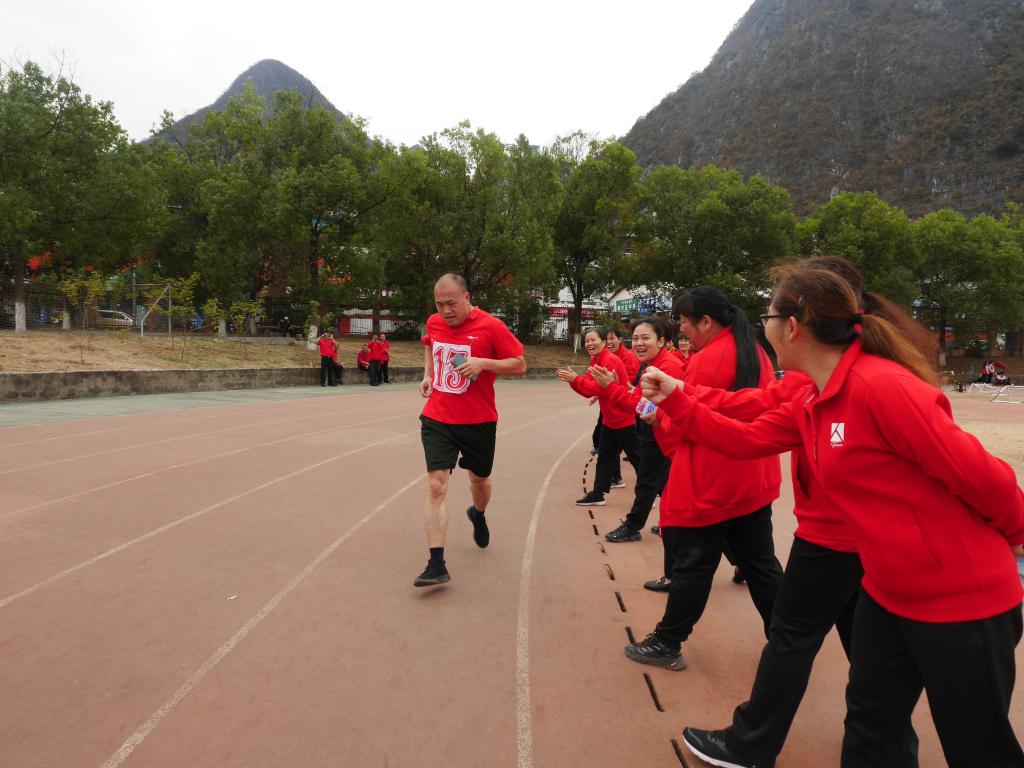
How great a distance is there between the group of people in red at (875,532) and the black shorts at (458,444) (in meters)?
1.98

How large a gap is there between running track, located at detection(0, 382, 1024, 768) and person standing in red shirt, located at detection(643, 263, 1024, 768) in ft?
2.95

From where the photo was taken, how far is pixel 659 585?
421 centimetres

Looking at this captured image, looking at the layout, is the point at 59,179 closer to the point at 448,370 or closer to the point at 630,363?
the point at 630,363

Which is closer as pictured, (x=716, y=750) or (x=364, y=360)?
(x=716, y=750)

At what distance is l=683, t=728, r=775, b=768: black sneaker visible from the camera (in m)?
2.25

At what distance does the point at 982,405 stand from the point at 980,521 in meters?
25.3

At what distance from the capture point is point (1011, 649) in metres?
1.56

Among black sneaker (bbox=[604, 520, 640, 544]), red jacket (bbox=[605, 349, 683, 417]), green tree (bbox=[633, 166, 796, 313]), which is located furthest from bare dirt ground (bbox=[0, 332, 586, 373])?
green tree (bbox=[633, 166, 796, 313])

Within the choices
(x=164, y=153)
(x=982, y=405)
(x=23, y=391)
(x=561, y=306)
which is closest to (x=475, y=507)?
(x=23, y=391)

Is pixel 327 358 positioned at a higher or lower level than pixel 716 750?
higher

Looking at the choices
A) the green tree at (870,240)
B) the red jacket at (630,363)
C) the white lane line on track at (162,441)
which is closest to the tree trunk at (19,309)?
the white lane line on track at (162,441)

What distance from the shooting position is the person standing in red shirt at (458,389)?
4199 millimetres

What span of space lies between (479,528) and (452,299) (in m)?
1.77

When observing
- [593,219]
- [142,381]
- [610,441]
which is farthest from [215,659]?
[593,219]
